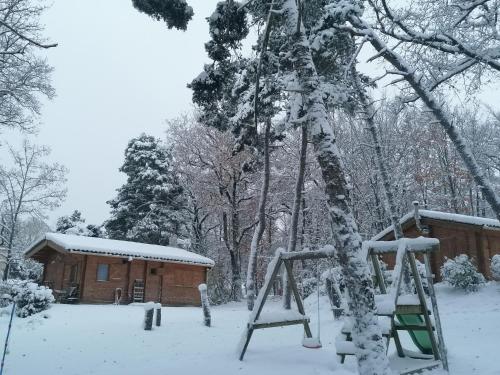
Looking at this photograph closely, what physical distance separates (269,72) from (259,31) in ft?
12.3

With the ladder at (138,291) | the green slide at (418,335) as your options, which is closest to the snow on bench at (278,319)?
the green slide at (418,335)

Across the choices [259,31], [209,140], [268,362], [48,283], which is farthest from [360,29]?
[48,283]

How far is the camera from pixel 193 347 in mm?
8078

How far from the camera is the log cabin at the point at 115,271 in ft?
72.0

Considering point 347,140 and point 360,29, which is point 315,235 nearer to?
point 347,140

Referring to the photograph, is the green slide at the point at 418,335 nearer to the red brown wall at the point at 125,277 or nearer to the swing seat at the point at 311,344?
the swing seat at the point at 311,344

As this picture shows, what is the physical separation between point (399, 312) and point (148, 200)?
31003 millimetres

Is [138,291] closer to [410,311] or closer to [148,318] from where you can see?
[148,318]

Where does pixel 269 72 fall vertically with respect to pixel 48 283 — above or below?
above

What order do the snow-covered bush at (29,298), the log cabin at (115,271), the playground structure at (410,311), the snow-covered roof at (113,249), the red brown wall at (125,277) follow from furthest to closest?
the red brown wall at (125,277), the log cabin at (115,271), the snow-covered roof at (113,249), the snow-covered bush at (29,298), the playground structure at (410,311)

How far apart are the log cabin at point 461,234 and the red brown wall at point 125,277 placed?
1377 centimetres

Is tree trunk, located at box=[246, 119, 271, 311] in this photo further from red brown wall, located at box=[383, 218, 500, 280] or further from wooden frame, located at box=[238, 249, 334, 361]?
wooden frame, located at box=[238, 249, 334, 361]

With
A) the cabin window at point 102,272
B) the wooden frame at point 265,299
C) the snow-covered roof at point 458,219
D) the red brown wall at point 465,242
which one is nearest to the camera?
the wooden frame at point 265,299

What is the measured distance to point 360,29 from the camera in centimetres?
960
